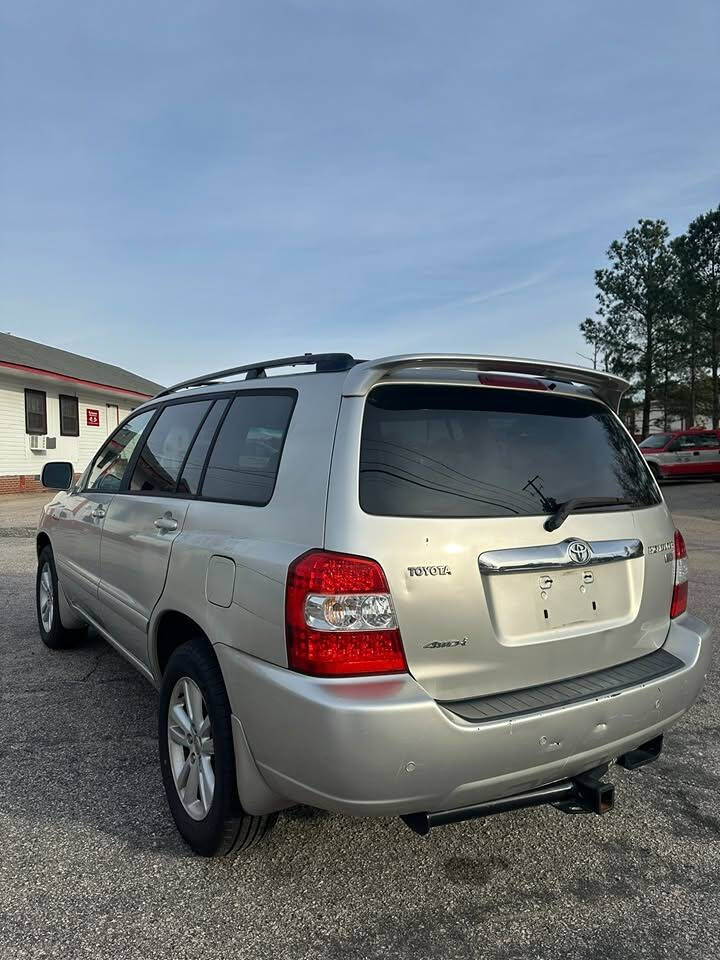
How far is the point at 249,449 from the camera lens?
2.81 meters

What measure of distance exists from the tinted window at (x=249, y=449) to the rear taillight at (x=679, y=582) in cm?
162

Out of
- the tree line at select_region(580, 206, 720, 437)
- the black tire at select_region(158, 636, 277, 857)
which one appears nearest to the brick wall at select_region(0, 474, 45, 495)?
the black tire at select_region(158, 636, 277, 857)

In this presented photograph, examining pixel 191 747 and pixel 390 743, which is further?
pixel 191 747

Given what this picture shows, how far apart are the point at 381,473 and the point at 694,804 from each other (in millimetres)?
2075

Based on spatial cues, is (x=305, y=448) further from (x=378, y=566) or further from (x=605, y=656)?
(x=605, y=656)

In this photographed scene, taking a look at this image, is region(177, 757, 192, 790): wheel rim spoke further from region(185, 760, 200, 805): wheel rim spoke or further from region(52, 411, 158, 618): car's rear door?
region(52, 411, 158, 618): car's rear door

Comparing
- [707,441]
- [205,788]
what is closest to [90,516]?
[205,788]

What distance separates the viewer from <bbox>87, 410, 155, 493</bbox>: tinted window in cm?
406

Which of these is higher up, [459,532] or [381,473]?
[381,473]

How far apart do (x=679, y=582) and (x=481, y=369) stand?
121 centimetres

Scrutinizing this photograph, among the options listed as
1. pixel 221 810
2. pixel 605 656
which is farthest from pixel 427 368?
pixel 221 810

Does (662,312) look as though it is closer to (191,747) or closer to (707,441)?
(707,441)

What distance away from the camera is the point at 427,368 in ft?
8.13

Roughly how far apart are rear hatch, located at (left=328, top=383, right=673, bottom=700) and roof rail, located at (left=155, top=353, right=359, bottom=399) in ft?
0.79
